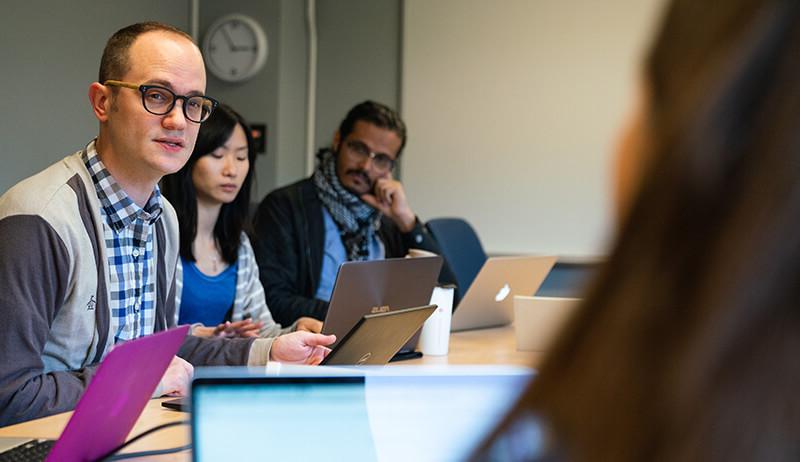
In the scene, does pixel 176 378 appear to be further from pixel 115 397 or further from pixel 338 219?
pixel 338 219

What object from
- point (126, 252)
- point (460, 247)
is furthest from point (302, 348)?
point (460, 247)

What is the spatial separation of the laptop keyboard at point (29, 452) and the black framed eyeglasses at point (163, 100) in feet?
2.79

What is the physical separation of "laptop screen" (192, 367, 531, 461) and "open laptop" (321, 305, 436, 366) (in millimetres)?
827

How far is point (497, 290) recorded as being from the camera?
9.94ft

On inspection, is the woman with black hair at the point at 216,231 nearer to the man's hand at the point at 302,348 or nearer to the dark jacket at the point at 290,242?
the dark jacket at the point at 290,242

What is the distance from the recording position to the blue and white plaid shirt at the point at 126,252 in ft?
6.48

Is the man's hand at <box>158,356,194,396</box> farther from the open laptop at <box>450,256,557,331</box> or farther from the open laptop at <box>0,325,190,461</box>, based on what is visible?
the open laptop at <box>450,256,557,331</box>

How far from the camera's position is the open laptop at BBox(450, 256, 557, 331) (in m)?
2.92

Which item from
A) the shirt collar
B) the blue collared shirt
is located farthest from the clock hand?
the shirt collar

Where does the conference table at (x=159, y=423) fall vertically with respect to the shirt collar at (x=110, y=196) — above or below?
below

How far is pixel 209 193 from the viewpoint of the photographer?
2953mm

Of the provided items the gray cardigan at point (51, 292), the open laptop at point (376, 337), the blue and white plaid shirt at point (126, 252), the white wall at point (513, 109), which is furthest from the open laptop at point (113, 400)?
the white wall at point (513, 109)

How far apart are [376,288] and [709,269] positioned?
6.15 feet

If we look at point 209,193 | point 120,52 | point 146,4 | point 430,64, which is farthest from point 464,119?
point 120,52
